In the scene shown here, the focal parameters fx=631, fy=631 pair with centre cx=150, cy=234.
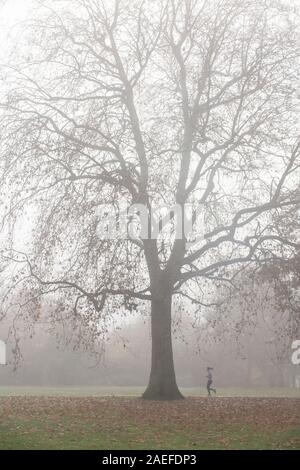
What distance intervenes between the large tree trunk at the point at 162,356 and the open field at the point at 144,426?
2.18 meters

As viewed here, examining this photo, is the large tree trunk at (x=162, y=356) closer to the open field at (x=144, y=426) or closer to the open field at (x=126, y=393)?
the open field at (x=144, y=426)

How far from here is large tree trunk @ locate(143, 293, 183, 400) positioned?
25.7 m

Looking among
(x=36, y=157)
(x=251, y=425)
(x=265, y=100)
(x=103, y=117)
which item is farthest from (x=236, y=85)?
(x=251, y=425)

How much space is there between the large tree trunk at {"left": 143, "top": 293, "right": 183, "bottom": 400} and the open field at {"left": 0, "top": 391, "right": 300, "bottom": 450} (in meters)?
2.18

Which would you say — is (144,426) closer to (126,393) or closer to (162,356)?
(162,356)

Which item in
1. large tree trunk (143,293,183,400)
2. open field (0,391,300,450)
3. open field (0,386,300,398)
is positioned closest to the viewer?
open field (0,391,300,450)

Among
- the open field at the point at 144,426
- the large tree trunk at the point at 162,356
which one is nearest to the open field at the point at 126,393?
the large tree trunk at the point at 162,356

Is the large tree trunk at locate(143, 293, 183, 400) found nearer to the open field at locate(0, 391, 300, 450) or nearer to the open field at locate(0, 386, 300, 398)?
the open field at locate(0, 391, 300, 450)

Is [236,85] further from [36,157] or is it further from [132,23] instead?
[36,157]

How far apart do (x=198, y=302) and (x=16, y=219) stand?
28.9 feet

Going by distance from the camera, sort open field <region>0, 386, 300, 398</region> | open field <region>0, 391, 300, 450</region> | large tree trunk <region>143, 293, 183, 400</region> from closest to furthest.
Answer: 1. open field <region>0, 391, 300, 450</region>
2. large tree trunk <region>143, 293, 183, 400</region>
3. open field <region>0, 386, 300, 398</region>

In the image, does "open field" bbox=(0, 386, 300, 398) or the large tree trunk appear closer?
the large tree trunk

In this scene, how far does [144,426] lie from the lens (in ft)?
56.3

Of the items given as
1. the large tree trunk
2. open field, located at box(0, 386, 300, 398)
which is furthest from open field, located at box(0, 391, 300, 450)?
open field, located at box(0, 386, 300, 398)
